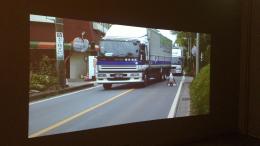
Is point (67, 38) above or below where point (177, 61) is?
above

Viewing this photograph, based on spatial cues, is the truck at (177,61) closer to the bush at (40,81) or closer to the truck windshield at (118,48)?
the truck windshield at (118,48)

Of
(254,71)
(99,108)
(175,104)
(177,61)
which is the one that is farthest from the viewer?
(254,71)

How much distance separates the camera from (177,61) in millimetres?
4680

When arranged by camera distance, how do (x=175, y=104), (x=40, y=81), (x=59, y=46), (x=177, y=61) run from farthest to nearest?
(x=177, y=61) → (x=175, y=104) → (x=59, y=46) → (x=40, y=81)

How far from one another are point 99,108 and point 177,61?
1387mm

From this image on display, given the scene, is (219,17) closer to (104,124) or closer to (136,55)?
(136,55)

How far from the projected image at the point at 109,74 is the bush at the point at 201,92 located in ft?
0.05

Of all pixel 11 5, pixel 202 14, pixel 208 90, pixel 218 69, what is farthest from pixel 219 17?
pixel 11 5

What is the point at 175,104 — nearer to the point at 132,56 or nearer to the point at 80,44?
the point at 132,56

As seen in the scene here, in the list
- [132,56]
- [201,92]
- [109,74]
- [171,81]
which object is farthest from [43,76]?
[201,92]

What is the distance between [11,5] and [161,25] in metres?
2.02

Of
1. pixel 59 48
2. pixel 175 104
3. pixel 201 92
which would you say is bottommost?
pixel 175 104

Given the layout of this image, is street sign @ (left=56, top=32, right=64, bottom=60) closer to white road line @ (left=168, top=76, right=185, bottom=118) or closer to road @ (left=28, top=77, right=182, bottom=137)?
road @ (left=28, top=77, right=182, bottom=137)

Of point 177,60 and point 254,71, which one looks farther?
point 254,71
